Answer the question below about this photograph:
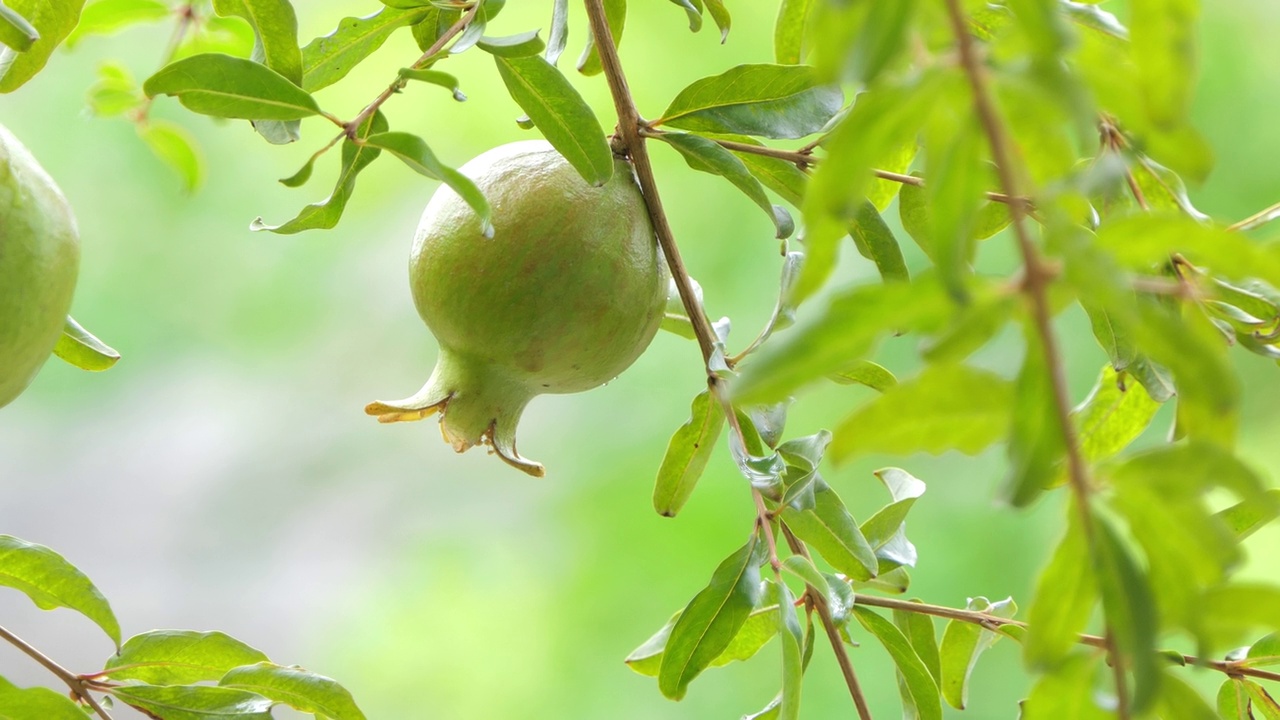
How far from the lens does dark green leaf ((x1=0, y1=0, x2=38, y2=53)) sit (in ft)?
1.43

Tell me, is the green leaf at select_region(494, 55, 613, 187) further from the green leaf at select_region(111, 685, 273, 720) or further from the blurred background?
the blurred background

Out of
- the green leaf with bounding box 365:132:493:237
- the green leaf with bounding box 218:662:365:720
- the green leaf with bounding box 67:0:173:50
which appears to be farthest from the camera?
the green leaf with bounding box 67:0:173:50

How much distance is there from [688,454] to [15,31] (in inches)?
15.5

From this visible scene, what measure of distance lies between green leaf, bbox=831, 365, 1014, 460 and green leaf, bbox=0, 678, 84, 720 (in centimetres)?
34

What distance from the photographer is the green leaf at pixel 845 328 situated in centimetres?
24

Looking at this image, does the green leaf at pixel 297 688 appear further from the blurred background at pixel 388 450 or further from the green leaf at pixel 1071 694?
the blurred background at pixel 388 450

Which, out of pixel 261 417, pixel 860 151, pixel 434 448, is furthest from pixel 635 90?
pixel 860 151

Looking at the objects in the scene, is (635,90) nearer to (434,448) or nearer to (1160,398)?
(434,448)

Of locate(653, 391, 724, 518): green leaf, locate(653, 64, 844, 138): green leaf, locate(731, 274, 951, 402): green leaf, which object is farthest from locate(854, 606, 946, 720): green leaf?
locate(731, 274, 951, 402): green leaf

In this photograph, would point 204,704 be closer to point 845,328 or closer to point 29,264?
point 29,264

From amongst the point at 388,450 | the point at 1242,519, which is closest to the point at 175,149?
the point at 1242,519

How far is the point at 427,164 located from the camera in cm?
45

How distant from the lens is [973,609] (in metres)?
0.67

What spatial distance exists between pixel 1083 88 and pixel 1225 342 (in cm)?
40
